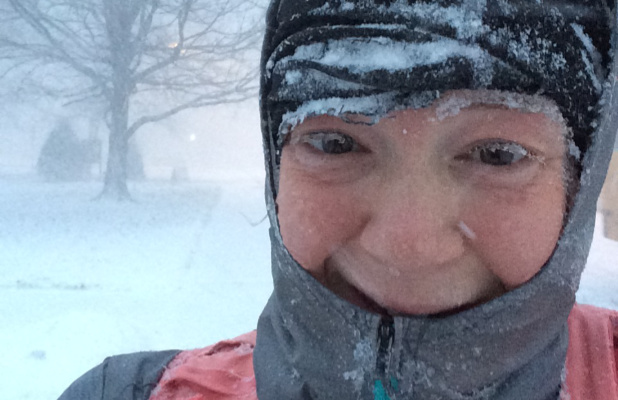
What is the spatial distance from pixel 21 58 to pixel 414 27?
599cm

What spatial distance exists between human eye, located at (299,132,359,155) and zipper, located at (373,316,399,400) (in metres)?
0.22

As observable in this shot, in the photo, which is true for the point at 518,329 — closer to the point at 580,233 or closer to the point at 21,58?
the point at 580,233

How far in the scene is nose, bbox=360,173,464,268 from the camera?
471 millimetres

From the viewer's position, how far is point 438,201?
472 mm

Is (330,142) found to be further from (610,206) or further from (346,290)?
(610,206)

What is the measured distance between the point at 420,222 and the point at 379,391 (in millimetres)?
248

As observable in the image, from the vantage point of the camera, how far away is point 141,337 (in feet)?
7.60

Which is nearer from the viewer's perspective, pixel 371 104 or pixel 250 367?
pixel 371 104

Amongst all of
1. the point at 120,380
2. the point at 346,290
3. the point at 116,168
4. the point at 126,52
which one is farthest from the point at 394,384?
the point at 116,168

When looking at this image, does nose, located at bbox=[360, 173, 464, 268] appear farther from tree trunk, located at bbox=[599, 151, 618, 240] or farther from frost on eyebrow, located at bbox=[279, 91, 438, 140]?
tree trunk, located at bbox=[599, 151, 618, 240]

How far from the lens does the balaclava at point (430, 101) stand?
47cm

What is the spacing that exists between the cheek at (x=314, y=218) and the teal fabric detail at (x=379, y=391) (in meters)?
0.16

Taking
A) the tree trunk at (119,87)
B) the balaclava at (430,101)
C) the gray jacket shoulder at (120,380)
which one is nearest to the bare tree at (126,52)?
the tree trunk at (119,87)

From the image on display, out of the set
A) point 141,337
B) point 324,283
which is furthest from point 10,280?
point 324,283
